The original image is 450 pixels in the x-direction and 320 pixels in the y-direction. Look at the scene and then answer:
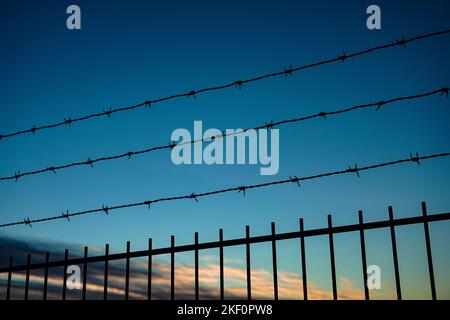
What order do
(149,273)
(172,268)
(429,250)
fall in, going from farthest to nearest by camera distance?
(149,273) → (172,268) → (429,250)

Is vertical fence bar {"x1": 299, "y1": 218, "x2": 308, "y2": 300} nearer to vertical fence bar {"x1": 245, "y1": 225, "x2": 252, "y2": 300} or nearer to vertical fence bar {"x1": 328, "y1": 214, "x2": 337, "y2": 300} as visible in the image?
vertical fence bar {"x1": 328, "y1": 214, "x2": 337, "y2": 300}

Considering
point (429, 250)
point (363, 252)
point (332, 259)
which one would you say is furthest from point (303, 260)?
point (429, 250)

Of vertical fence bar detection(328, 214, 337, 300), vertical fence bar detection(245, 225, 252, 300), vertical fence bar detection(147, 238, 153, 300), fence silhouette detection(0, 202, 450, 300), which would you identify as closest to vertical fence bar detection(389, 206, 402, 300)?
fence silhouette detection(0, 202, 450, 300)

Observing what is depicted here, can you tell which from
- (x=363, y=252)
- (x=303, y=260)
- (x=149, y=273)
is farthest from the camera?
(x=149, y=273)

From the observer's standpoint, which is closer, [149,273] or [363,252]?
[363,252]

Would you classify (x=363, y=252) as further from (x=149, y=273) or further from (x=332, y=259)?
(x=149, y=273)

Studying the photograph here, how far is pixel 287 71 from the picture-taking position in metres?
5.31

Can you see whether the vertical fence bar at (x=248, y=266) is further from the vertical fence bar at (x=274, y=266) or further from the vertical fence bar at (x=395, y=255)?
the vertical fence bar at (x=395, y=255)

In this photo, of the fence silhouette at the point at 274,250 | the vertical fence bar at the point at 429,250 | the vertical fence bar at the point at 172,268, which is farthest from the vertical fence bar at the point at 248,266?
the vertical fence bar at the point at 429,250

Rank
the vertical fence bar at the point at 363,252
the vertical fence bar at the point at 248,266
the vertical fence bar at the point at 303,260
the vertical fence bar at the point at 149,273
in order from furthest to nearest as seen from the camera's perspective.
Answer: the vertical fence bar at the point at 149,273 < the vertical fence bar at the point at 248,266 < the vertical fence bar at the point at 303,260 < the vertical fence bar at the point at 363,252
